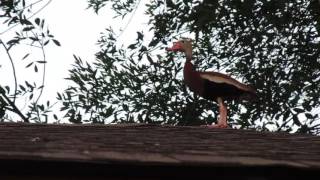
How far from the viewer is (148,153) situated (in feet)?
16.9

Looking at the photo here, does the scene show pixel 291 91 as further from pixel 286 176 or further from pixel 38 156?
pixel 38 156

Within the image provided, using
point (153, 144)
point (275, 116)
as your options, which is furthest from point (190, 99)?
point (153, 144)

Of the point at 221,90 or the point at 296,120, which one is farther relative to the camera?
the point at 296,120

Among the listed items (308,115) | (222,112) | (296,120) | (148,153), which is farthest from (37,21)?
(148,153)

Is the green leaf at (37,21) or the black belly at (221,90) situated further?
the green leaf at (37,21)

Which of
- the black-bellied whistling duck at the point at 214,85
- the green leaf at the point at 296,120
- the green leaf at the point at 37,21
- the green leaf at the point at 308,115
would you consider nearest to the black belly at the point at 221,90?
the black-bellied whistling duck at the point at 214,85

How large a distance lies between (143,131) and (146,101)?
4.79 metres

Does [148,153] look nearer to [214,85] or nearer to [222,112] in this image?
[214,85]

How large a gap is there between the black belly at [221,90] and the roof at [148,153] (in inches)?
28.0

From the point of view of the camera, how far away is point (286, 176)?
5484 mm

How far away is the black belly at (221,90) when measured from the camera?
24.1 feet

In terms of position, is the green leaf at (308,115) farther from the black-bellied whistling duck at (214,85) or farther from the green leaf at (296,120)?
the black-bellied whistling duck at (214,85)

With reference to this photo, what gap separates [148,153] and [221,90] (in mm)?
2394

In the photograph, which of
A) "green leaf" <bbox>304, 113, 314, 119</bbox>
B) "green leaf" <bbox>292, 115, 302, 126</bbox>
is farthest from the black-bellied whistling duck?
"green leaf" <bbox>304, 113, 314, 119</bbox>
